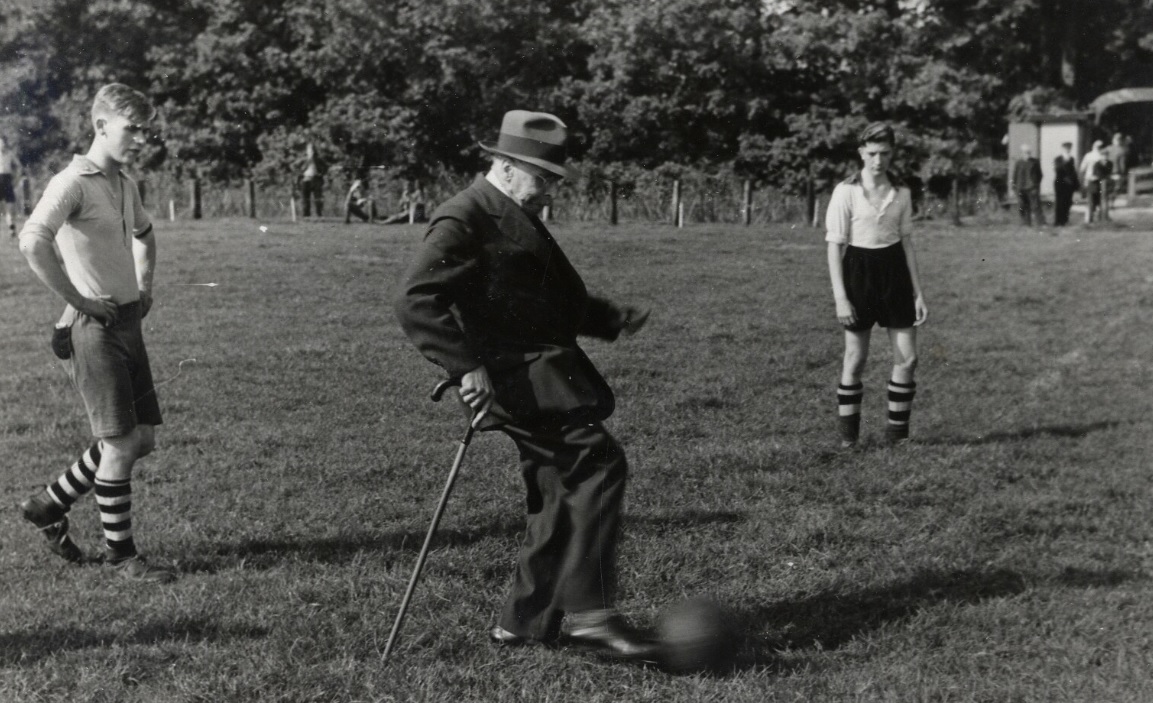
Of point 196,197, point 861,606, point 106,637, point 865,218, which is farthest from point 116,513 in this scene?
point 196,197

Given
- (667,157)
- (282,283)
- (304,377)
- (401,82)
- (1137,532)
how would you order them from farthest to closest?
(667,157), (401,82), (282,283), (304,377), (1137,532)

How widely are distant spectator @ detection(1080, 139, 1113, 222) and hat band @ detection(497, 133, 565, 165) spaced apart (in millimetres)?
25365

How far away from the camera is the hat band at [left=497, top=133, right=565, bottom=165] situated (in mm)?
3947

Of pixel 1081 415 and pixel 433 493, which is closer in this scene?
pixel 433 493

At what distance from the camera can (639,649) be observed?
13.3 feet

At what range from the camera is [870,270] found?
298 inches

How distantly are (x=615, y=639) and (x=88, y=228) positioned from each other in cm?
278

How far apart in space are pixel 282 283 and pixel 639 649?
12.3 m

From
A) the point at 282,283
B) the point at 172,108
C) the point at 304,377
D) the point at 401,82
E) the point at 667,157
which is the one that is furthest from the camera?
the point at 172,108

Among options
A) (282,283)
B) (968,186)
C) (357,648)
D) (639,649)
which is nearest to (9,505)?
(357,648)

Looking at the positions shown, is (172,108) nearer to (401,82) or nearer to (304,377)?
(401,82)

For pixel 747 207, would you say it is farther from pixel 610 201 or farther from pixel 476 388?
pixel 476 388

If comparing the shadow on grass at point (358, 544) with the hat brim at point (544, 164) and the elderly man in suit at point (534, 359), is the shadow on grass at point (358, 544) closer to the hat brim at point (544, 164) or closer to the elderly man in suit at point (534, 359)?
the elderly man in suit at point (534, 359)

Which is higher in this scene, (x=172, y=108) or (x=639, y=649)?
(x=172, y=108)
